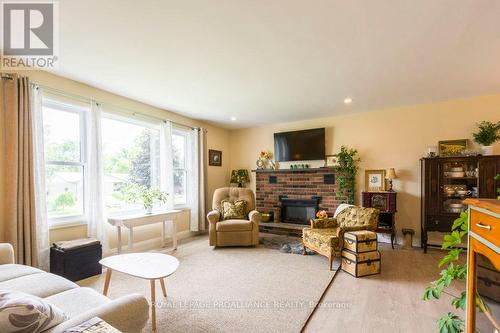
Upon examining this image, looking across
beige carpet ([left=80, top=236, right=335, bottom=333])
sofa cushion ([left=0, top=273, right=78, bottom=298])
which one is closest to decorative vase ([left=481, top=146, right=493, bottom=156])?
beige carpet ([left=80, top=236, right=335, bottom=333])

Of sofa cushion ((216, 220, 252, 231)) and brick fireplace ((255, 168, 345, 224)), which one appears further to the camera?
brick fireplace ((255, 168, 345, 224))

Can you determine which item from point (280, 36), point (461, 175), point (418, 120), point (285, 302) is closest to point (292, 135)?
point (418, 120)

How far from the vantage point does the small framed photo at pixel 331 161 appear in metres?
4.79

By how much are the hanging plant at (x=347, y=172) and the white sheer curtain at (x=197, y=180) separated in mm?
2725

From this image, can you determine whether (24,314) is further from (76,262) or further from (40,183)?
(40,183)

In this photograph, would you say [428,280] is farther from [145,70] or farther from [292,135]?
[145,70]

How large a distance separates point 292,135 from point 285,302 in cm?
356

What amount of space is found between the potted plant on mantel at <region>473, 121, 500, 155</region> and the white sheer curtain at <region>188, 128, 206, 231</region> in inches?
183

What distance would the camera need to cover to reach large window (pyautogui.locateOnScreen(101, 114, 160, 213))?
3.66 meters

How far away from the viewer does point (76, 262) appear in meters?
2.71

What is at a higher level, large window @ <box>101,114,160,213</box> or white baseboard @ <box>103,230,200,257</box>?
large window @ <box>101,114,160,213</box>

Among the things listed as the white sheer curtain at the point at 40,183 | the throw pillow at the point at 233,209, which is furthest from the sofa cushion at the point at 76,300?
the throw pillow at the point at 233,209

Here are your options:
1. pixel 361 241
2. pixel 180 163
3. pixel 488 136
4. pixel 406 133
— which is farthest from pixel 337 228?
pixel 180 163

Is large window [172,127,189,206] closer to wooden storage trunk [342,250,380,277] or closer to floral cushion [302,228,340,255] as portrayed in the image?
floral cushion [302,228,340,255]
